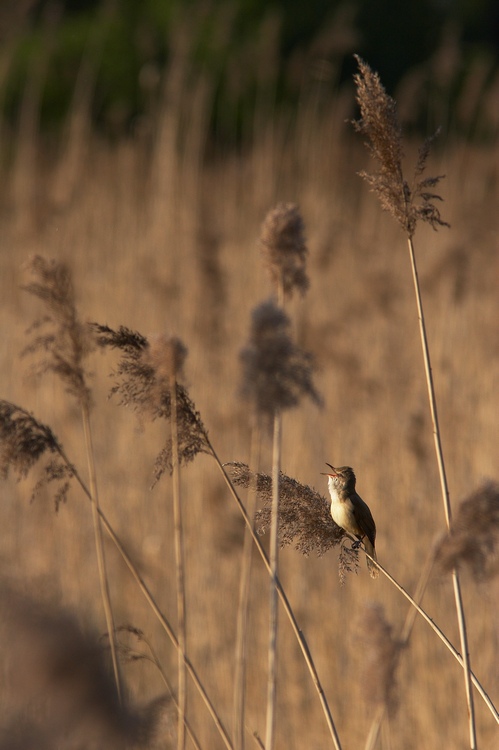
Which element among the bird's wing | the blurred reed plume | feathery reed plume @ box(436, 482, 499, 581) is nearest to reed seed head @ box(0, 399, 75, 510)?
the blurred reed plume

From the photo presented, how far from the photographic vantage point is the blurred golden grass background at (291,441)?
337cm

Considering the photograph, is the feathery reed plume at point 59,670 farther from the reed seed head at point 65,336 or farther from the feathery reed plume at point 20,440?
the reed seed head at point 65,336

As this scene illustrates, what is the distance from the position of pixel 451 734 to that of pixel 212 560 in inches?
48.1

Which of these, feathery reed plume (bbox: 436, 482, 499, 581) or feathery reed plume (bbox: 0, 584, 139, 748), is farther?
feathery reed plume (bbox: 436, 482, 499, 581)

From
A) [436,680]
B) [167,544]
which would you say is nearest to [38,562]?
[167,544]

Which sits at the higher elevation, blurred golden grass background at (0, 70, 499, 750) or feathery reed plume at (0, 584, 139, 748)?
blurred golden grass background at (0, 70, 499, 750)

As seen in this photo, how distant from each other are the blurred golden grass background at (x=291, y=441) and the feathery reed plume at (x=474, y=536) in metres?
0.67

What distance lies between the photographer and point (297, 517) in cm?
158

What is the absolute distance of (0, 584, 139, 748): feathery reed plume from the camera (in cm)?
93

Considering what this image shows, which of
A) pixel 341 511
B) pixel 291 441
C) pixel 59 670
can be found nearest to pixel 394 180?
pixel 341 511

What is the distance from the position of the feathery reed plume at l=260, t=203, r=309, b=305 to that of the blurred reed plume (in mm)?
300

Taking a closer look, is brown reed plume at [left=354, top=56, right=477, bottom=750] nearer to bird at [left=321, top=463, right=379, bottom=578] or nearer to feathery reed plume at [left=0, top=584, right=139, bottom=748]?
bird at [left=321, top=463, right=379, bottom=578]

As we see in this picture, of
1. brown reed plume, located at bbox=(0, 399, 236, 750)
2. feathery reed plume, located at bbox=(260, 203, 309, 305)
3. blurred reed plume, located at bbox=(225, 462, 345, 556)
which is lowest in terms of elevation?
blurred reed plume, located at bbox=(225, 462, 345, 556)

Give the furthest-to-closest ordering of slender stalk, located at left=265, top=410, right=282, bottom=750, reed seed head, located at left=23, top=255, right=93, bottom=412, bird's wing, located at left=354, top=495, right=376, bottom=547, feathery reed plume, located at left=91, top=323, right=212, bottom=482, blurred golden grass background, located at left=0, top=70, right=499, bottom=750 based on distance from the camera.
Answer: blurred golden grass background, located at left=0, top=70, right=499, bottom=750, bird's wing, located at left=354, top=495, right=376, bottom=547, reed seed head, located at left=23, top=255, right=93, bottom=412, feathery reed plume, located at left=91, top=323, right=212, bottom=482, slender stalk, located at left=265, top=410, right=282, bottom=750
